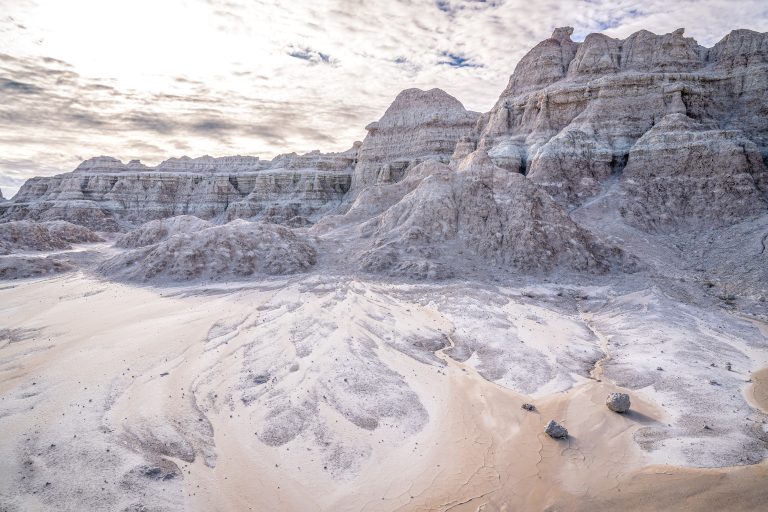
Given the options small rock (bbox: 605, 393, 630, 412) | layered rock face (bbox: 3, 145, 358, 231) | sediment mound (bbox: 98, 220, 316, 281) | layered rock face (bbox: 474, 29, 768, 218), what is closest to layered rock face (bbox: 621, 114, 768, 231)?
layered rock face (bbox: 474, 29, 768, 218)

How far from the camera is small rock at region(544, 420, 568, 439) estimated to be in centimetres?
970

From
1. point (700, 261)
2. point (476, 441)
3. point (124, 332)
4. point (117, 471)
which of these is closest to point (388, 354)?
point (476, 441)

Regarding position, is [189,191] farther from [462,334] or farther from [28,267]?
[462,334]

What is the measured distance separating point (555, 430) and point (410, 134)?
190ft

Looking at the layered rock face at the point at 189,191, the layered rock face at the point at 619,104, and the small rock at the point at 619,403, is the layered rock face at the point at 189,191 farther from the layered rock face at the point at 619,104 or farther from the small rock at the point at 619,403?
the small rock at the point at 619,403

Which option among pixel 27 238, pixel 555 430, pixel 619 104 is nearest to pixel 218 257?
pixel 555 430

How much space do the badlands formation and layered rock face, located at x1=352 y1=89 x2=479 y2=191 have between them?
626 inches

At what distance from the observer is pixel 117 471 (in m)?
7.78

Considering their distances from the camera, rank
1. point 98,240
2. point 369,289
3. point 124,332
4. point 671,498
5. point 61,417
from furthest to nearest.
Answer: point 98,240 < point 369,289 < point 124,332 < point 61,417 < point 671,498

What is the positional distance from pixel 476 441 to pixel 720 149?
115 ft

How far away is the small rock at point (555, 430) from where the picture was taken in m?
9.70

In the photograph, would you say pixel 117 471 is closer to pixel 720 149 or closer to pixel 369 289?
pixel 369 289

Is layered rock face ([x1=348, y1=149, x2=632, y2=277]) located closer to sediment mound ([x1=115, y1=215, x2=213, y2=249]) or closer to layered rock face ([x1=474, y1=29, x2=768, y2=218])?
layered rock face ([x1=474, y1=29, x2=768, y2=218])

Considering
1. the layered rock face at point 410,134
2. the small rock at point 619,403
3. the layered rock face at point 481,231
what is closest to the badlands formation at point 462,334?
the small rock at point 619,403
